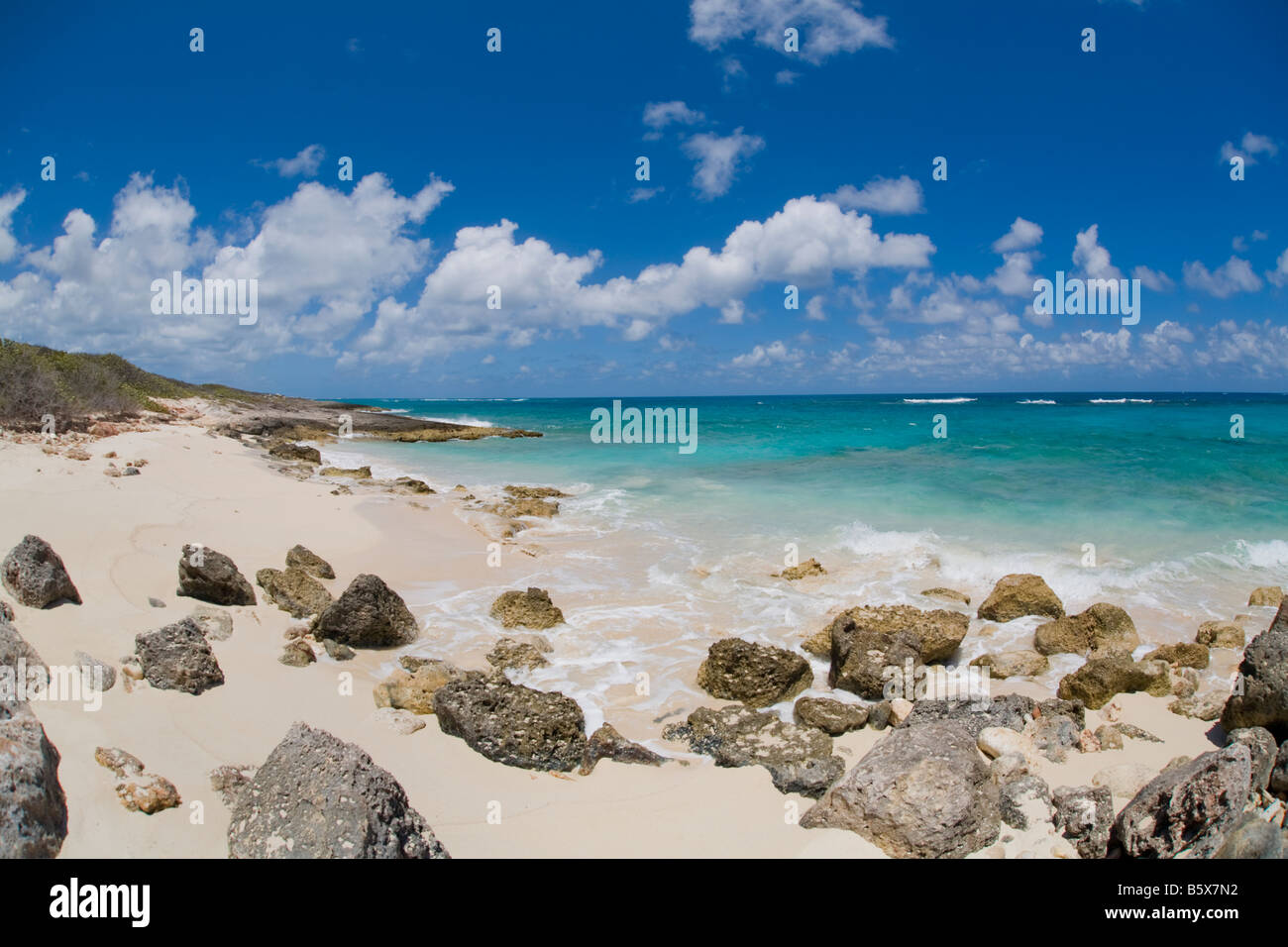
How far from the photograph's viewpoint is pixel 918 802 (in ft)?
15.2

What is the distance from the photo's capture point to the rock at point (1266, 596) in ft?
36.0

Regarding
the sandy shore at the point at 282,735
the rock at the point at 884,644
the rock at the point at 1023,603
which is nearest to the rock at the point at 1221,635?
the rock at the point at 1023,603

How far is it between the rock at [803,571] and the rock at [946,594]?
196cm

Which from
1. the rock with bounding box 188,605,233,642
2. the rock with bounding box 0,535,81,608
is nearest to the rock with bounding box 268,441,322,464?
the rock with bounding box 188,605,233,642

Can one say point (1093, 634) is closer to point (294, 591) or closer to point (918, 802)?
point (918, 802)

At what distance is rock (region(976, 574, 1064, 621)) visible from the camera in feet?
34.4

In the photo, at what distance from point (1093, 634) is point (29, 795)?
11.2 m

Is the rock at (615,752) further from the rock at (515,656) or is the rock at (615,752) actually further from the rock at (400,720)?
the rock at (515,656)

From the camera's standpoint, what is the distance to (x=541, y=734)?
6.05m
